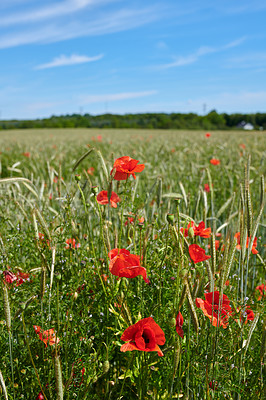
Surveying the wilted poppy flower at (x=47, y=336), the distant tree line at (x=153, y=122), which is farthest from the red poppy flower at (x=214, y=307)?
the distant tree line at (x=153, y=122)

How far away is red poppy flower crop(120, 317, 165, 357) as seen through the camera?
3.23 feet

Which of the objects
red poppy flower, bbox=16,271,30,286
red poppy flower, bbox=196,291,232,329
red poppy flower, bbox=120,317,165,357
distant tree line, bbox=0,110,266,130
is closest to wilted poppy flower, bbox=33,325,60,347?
→ red poppy flower, bbox=16,271,30,286

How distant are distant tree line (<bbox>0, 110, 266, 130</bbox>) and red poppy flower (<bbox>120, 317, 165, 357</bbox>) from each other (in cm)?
4096

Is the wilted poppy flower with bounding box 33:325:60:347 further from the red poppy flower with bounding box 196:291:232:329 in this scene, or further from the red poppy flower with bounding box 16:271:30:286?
the red poppy flower with bounding box 196:291:232:329

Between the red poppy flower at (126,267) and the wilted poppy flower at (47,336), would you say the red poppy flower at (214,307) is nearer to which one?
the red poppy flower at (126,267)

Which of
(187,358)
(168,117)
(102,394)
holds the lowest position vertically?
(102,394)

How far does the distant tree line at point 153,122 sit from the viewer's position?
44.2 m

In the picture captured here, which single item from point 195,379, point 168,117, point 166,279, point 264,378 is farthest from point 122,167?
point 168,117

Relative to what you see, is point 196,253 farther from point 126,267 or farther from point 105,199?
point 105,199

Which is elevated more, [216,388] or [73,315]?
[73,315]

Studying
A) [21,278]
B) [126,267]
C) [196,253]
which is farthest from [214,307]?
[21,278]

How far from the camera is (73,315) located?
1276 millimetres

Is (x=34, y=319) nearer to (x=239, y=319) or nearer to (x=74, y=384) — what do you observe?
(x=74, y=384)

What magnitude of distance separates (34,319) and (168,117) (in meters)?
57.7
